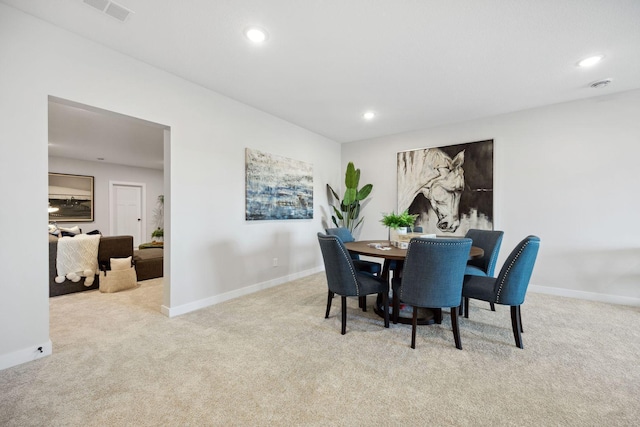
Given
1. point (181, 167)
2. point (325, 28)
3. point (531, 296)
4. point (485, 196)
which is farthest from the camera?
point (485, 196)

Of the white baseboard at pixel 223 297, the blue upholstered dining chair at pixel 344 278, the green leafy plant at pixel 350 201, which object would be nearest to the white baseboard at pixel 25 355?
the white baseboard at pixel 223 297

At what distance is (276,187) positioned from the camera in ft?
13.1

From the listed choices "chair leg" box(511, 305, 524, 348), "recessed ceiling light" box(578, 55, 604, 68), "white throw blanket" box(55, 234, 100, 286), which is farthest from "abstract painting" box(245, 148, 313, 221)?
"recessed ceiling light" box(578, 55, 604, 68)

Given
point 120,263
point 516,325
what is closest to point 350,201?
point 516,325

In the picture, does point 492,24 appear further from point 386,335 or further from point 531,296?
point 531,296

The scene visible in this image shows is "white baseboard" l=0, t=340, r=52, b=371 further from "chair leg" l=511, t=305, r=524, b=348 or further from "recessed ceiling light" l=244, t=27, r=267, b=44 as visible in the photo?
"chair leg" l=511, t=305, r=524, b=348

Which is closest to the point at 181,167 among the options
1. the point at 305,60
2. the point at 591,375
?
the point at 305,60

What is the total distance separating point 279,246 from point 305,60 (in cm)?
257

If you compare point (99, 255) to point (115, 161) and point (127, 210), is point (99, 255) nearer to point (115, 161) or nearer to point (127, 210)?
point (115, 161)

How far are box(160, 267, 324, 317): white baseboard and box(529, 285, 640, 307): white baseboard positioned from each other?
3418mm

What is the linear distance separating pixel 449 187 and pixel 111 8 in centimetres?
440

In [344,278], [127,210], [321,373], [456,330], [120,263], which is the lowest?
[321,373]

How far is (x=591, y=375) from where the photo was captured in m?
1.77

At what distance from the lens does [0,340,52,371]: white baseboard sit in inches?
71.9
